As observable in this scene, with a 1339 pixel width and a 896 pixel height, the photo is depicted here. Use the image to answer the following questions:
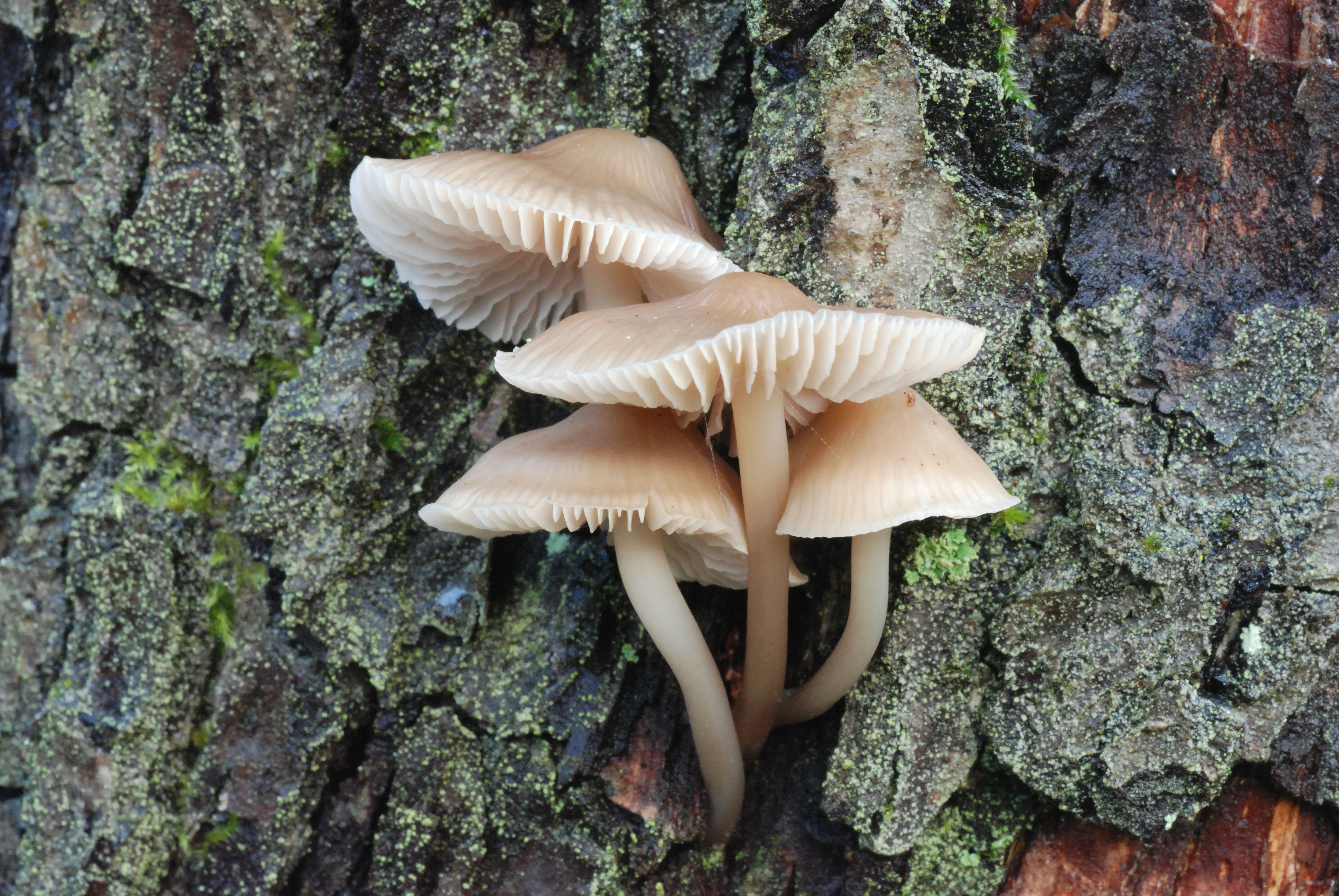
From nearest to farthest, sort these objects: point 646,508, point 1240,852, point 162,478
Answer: point 646,508
point 1240,852
point 162,478

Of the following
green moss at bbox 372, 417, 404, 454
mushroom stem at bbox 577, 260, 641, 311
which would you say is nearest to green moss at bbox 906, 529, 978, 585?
mushroom stem at bbox 577, 260, 641, 311

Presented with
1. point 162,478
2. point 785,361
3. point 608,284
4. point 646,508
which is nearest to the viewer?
point 785,361

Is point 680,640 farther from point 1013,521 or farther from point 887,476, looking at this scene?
point 1013,521

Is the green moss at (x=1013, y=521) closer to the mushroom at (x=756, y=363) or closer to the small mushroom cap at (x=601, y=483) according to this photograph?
the mushroom at (x=756, y=363)

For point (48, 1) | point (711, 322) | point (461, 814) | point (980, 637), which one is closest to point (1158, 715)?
point (980, 637)

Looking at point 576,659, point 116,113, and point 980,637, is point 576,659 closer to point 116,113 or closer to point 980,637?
point 980,637

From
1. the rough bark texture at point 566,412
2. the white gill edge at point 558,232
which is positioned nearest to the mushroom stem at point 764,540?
the rough bark texture at point 566,412

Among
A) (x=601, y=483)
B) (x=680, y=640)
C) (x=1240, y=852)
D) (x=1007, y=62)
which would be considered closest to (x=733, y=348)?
(x=601, y=483)
